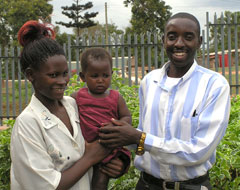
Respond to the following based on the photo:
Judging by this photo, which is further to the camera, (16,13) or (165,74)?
(16,13)

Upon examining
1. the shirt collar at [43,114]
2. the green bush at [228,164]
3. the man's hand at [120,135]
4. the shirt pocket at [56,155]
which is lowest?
the green bush at [228,164]

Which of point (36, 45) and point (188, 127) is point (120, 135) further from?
point (36, 45)

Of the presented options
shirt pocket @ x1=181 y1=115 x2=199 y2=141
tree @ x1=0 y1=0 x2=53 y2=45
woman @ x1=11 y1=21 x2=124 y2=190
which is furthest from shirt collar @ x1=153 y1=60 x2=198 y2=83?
tree @ x1=0 y1=0 x2=53 y2=45

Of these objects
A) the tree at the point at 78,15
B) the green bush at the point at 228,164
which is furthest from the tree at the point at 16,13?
the green bush at the point at 228,164

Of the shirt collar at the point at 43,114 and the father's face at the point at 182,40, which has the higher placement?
the father's face at the point at 182,40

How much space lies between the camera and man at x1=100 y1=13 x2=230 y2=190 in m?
1.71

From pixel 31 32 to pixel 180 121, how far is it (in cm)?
87

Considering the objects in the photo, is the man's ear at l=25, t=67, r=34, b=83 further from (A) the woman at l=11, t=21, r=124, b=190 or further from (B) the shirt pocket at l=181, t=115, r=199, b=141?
(B) the shirt pocket at l=181, t=115, r=199, b=141

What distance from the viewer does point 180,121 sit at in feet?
5.89

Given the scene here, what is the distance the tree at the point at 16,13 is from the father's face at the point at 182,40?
29.0m

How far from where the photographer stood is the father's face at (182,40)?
187cm

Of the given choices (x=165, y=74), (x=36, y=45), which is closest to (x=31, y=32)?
(x=36, y=45)

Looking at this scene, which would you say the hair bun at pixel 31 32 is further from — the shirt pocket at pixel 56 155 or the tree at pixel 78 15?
the tree at pixel 78 15

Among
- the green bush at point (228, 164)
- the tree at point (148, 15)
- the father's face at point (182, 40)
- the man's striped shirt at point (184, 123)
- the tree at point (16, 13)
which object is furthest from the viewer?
the tree at point (16, 13)
